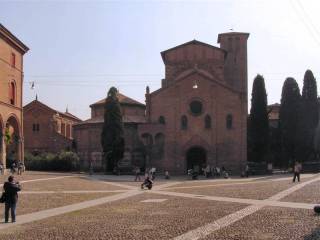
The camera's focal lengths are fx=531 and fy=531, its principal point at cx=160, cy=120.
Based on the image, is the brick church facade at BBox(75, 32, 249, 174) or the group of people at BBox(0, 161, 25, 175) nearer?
the group of people at BBox(0, 161, 25, 175)

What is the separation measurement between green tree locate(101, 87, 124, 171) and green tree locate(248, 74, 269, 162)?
14.6 m

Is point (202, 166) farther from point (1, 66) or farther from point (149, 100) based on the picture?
point (1, 66)

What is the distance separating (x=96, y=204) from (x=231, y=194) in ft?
24.5

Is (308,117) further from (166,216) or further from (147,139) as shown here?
(166,216)

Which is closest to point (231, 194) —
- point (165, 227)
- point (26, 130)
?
point (165, 227)

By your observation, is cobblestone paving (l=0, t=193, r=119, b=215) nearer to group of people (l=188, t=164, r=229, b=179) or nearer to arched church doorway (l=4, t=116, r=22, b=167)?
group of people (l=188, t=164, r=229, b=179)

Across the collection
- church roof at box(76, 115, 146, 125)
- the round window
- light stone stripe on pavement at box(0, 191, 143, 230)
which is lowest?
light stone stripe on pavement at box(0, 191, 143, 230)

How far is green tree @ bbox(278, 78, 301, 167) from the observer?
205 ft

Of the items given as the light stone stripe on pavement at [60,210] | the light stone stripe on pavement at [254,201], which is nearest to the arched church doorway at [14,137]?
the light stone stripe on pavement at [60,210]

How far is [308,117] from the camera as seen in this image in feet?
204

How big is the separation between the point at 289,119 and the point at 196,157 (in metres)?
14.1

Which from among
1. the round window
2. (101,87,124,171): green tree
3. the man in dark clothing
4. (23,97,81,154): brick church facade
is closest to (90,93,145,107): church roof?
(23,97,81,154): brick church facade

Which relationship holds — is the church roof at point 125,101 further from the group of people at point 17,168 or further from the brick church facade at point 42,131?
the group of people at point 17,168

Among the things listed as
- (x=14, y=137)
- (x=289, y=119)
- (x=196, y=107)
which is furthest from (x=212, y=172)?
(x=14, y=137)
